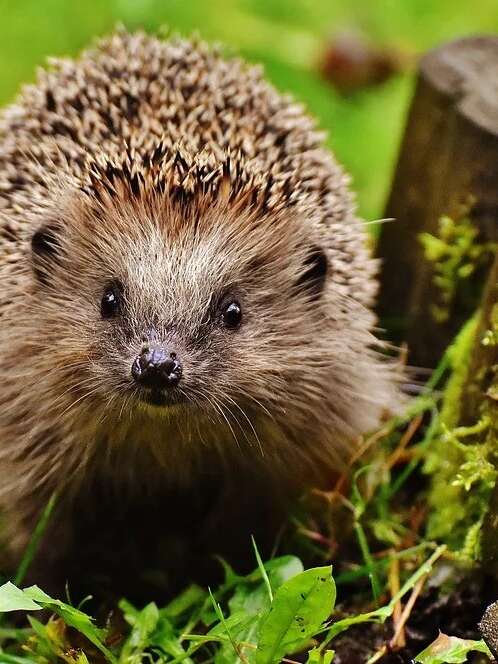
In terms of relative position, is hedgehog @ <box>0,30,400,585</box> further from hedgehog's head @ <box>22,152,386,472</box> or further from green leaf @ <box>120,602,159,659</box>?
green leaf @ <box>120,602,159,659</box>

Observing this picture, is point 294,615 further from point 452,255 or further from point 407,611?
point 452,255

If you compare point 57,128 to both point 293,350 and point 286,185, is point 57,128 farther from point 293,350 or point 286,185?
point 293,350

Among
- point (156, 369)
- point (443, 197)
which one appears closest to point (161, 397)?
point (156, 369)

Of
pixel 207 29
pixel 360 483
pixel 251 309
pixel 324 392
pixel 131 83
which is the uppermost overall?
pixel 207 29

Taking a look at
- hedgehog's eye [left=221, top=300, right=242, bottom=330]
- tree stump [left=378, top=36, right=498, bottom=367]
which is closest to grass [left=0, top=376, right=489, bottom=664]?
tree stump [left=378, top=36, right=498, bottom=367]

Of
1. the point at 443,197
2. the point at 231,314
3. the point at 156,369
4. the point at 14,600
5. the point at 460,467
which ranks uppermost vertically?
the point at 443,197

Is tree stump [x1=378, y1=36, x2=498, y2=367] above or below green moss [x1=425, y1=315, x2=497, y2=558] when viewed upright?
above

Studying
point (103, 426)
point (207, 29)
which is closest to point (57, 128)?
point (103, 426)

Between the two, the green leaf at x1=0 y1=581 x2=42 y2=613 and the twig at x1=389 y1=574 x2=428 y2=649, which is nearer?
the green leaf at x1=0 y1=581 x2=42 y2=613
